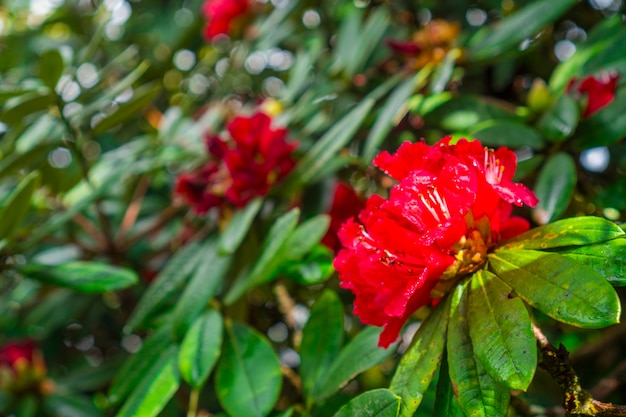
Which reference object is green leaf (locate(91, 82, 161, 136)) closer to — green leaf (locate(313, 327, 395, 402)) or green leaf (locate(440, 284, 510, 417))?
green leaf (locate(313, 327, 395, 402))

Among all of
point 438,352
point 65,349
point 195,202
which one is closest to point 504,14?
point 195,202

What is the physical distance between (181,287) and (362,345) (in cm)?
45

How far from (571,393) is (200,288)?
2.12 feet

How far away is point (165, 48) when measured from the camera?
2330 millimetres

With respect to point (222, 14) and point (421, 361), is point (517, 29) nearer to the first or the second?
point (421, 361)

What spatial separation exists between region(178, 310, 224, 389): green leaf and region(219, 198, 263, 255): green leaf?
0.11m

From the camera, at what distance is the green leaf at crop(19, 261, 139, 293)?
44.6 inches

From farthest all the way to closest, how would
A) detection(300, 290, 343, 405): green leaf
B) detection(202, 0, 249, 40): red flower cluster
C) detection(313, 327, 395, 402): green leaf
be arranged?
detection(202, 0, 249, 40): red flower cluster → detection(300, 290, 343, 405): green leaf → detection(313, 327, 395, 402): green leaf

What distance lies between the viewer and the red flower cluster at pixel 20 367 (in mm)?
1607

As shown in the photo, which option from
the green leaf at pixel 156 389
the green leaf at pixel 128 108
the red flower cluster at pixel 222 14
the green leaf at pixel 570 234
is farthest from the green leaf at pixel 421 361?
the red flower cluster at pixel 222 14

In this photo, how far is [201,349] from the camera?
3.28 feet

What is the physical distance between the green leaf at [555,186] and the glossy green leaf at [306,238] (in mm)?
323

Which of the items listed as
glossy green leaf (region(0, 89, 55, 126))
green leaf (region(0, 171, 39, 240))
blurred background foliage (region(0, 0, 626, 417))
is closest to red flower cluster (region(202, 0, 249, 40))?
blurred background foliage (region(0, 0, 626, 417))

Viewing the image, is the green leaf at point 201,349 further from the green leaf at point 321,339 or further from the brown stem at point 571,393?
the brown stem at point 571,393
